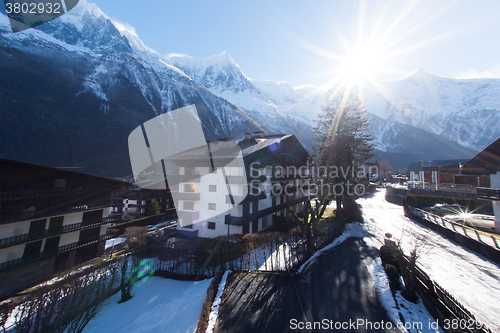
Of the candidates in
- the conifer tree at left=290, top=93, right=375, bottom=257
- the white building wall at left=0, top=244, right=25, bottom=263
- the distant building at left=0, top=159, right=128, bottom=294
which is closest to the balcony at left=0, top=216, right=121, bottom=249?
the distant building at left=0, top=159, right=128, bottom=294

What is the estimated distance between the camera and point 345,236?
23141mm

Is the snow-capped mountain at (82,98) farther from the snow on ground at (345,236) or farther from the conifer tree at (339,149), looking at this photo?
the snow on ground at (345,236)

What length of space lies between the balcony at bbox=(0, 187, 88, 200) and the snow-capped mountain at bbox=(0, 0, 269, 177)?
67162 mm

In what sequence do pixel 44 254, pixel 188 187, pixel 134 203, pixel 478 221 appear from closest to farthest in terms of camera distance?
pixel 44 254, pixel 478 221, pixel 188 187, pixel 134 203

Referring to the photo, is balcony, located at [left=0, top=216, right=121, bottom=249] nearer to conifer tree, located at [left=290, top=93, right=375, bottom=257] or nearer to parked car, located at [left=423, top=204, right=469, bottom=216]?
conifer tree, located at [left=290, top=93, right=375, bottom=257]

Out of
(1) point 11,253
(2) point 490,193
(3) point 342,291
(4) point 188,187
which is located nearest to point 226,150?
(4) point 188,187

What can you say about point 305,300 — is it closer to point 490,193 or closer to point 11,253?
point 490,193

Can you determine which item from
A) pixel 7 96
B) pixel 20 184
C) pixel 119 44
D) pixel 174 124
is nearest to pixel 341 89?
pixel 20 184

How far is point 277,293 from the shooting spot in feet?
41.0

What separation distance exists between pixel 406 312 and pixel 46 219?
2872 cm

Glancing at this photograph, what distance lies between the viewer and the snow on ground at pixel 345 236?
16705 millimetres

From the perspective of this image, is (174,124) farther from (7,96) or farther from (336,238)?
(336,238)

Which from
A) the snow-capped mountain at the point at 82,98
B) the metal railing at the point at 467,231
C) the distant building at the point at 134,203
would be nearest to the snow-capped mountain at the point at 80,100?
the snow-capped mountain at the point at 82,98

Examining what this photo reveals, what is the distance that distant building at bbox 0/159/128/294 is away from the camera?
632 inches
